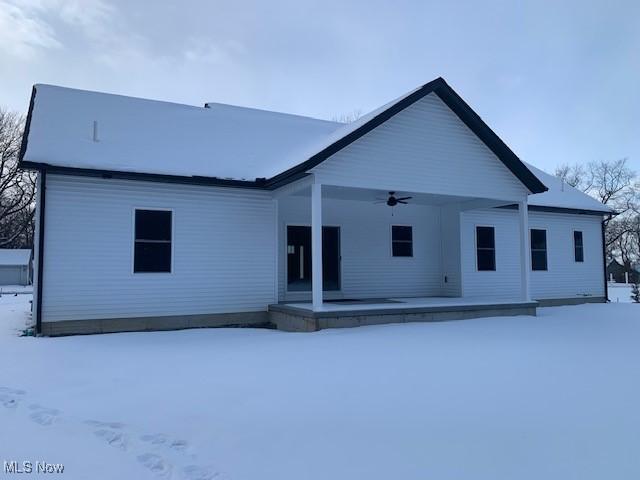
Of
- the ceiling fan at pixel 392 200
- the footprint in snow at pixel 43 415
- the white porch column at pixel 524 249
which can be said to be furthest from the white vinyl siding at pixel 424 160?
the footprint in snow at pixel 43 415

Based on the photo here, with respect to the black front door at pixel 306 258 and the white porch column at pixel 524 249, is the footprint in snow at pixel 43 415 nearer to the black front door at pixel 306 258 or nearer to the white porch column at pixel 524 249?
the black front door at pixel 306 258

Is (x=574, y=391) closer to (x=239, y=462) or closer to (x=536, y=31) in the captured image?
(x=239, y=462)

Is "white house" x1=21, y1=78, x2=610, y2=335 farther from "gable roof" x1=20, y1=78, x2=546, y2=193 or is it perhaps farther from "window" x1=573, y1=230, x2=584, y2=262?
"window" x1=573, y1=230, x2=584, y2=262

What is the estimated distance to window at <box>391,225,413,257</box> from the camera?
13.9 meters

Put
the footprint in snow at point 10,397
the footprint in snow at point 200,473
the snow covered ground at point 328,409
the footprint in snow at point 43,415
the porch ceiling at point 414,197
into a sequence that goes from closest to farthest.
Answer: the footprint in snow at point 200,473 → the snow covered ground at point 328,409 → the footprint in snow at point 43,415 → the footprint in snow at point 10,397 → the porch ceiling at point 414,197

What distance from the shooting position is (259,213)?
11461mm

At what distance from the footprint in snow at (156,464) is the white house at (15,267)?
4441cm

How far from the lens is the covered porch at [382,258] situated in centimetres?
1121

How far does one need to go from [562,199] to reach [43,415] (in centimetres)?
1682

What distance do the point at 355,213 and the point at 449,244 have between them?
3276 millimetres

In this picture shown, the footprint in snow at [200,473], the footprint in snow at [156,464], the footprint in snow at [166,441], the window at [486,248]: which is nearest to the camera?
the footprint in snow at [200,473]

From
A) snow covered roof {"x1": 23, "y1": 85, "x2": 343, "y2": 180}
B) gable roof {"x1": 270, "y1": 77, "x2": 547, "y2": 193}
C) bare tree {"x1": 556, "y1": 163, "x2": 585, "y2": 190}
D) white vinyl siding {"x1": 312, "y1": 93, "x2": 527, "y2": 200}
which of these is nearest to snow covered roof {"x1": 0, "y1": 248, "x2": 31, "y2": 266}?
snow covered roof {"x1": 23, "y1": 85, "x2": 343, "y2": 180}

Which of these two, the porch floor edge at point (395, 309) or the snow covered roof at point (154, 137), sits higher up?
the snow covered roof at point (154, 137)

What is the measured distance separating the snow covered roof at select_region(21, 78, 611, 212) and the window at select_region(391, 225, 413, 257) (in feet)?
11.2
